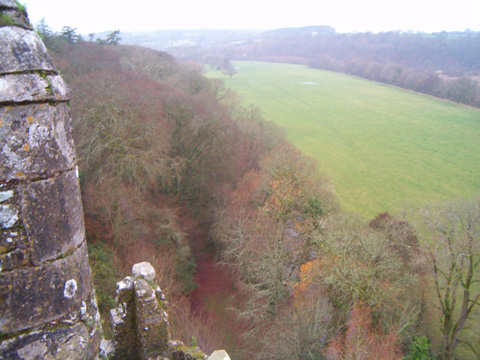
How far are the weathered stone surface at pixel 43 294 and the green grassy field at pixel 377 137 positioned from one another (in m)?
26.6

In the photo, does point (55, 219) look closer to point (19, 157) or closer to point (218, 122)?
point (19, 157)

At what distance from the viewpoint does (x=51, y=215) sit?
2.58 m

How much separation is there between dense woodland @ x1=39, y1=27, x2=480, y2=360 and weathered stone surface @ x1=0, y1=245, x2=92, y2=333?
24.6 feet

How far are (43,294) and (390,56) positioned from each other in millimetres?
115018

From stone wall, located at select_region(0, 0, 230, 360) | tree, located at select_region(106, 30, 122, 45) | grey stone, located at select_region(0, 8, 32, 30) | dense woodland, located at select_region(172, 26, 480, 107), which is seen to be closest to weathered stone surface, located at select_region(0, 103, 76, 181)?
stone wall, located at select_region(0, 0, 230, 360)

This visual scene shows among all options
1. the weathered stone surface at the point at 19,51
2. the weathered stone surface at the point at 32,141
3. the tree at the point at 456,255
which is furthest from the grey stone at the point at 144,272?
the tree at the point at 456,255

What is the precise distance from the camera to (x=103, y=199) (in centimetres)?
1448

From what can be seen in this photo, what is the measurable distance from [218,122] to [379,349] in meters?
16.3

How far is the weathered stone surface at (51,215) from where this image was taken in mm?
2463

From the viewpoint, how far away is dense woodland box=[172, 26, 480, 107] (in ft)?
230

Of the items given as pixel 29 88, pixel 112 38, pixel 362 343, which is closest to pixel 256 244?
pixel 362 343

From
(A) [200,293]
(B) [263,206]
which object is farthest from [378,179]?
(A) [200,293]

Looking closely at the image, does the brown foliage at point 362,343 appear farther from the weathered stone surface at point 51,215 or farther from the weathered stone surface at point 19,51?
the weathered stone surface at point 19,51

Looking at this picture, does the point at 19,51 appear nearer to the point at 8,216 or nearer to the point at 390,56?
the point at 8,216
